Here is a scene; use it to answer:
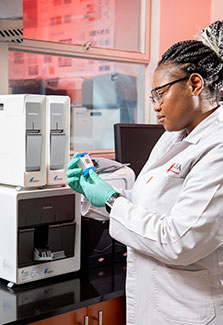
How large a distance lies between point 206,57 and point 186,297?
683 millimetres

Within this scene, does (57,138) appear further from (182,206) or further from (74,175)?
(182,206)

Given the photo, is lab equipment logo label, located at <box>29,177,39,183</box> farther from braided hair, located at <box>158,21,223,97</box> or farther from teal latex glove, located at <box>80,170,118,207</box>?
braided hair, located at <box>158,21,223,97</box>

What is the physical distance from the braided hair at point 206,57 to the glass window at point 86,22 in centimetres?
138

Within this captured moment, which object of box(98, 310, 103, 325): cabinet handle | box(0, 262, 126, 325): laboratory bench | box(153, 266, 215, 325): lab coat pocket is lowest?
box(98, 310, 103, 325): cabinet handle

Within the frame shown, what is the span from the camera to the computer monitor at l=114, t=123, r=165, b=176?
2.36 meters

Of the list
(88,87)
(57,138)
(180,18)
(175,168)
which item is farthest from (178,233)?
(180,18)

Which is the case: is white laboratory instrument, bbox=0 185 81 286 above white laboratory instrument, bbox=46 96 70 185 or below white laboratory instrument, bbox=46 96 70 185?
below

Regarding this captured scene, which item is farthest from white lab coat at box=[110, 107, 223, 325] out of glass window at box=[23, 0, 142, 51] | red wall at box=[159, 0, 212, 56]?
red wall at box=[159, 0, 212, 56]

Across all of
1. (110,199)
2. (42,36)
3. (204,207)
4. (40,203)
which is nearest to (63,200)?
(40,203)

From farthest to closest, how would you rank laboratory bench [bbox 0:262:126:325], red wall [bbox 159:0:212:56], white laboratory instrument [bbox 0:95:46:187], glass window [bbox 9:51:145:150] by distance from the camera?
red wall [bbox 159:0:212:56] → glass window [bbox 9:51:145:150] → white laboratory instrument [bbox 0:95:46:187] → laboratory bench [bbox 0:262:126:325]

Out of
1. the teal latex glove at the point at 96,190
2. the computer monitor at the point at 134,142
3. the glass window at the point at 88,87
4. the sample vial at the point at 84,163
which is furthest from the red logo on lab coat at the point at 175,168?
the glass window at the point at 88,87

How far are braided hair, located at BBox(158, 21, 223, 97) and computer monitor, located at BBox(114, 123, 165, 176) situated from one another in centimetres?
102

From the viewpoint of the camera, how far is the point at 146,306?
1401 mm

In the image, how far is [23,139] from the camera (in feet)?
5.45
